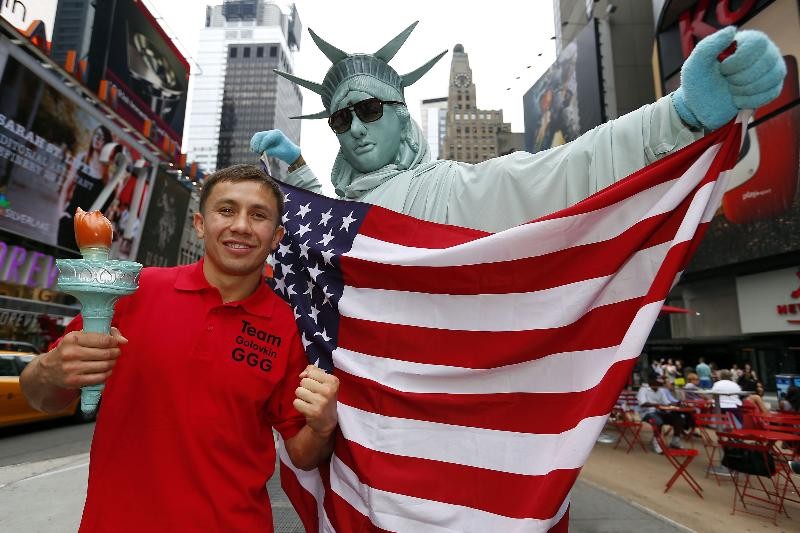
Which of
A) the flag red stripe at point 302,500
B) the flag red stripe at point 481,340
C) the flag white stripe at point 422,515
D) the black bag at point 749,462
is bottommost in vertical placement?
the black bag at point 749,462

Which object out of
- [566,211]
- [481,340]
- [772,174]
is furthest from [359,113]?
[772,174]

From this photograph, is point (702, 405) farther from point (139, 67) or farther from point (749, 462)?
point (139, 67)

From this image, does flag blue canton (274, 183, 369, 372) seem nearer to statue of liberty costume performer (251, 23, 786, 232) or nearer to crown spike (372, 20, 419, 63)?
statue of liberty costume performer (251, 23, 786, 232)

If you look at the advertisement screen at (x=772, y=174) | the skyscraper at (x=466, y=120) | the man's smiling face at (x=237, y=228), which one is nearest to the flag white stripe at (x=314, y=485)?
the man's smiling face at (x=237, y=228)

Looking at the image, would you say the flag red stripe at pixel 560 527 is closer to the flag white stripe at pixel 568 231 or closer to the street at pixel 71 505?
the flag white stripe at pixel 568 231

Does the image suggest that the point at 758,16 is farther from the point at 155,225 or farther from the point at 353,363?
the point at 155,225

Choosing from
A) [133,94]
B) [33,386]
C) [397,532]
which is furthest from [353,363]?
[133,94]

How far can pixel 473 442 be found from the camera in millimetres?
1892

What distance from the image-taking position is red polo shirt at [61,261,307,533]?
4.78 feet

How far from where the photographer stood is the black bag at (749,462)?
5012 mm

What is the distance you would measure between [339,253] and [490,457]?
123cm

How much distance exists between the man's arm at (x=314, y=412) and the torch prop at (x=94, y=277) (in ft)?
1.97

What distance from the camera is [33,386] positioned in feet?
4.65

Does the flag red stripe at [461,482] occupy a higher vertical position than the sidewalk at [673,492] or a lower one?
higher
